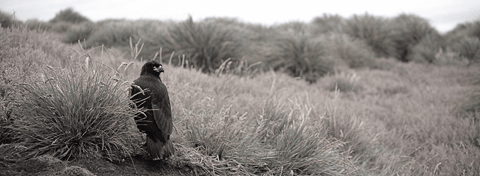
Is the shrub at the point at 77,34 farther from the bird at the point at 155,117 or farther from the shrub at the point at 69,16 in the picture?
the bird at the point at 155,117

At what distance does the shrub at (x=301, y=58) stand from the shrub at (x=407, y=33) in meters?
5.02

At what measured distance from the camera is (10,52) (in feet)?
Answer: 10.7

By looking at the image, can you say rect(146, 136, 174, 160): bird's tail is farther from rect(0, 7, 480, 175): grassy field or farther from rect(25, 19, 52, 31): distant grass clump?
rect(25, 19, 52, 31): distant grass clump

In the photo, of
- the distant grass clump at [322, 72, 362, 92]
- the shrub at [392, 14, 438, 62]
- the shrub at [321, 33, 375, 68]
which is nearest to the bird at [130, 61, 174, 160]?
the distant grass clump at [322, 72, 362, 92]

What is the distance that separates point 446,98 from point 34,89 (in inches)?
275

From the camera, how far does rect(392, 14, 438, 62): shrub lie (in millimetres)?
12172

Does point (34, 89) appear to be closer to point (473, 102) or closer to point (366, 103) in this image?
point (366, 103)

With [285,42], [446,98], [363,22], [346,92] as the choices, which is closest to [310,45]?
[285,42]

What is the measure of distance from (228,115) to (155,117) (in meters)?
0.85

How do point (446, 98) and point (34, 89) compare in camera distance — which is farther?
point (446, 98)

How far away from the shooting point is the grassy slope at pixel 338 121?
276 cm

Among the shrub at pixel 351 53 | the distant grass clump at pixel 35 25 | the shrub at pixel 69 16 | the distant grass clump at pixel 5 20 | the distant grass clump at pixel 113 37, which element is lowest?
the shrub at pixel 351 53

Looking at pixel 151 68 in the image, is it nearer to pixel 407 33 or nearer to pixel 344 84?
pixel 344 84

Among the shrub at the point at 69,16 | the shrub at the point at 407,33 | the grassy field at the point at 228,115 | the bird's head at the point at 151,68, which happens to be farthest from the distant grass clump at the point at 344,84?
the shrub at the point at 69,16
